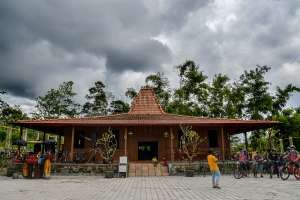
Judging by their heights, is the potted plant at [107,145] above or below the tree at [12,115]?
below

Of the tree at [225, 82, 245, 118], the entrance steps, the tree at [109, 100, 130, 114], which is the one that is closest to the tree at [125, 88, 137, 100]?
the tree at [109, 100, 130, 114]

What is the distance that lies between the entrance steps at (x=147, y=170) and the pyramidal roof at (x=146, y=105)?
7.31 meters

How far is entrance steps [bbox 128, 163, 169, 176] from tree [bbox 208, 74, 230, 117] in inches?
740

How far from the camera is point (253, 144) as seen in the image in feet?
122

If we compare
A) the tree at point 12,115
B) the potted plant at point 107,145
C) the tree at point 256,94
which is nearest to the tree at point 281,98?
the tree at point 256,94

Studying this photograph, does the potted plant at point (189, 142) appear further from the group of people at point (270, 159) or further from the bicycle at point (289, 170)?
the bicycle at point (289, 170)

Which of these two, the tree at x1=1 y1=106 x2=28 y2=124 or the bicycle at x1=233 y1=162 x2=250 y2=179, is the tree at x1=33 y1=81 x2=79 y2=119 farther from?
the bicycle at x1=233 y1=162 x2=250 y2=179

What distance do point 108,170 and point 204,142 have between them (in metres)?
7.98

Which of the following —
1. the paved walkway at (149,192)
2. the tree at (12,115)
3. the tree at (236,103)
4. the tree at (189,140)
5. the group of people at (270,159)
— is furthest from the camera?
the tree at (12,115)

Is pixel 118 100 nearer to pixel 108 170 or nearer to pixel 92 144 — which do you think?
pixel 92 144

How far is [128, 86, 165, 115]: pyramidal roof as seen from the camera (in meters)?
26.2

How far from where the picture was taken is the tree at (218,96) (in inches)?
1438

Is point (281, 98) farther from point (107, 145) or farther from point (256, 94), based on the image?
point (107, 145)

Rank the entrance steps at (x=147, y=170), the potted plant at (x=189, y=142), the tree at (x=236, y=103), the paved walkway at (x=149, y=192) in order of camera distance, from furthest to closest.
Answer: the tree at (x=236, y=103), the entrance steps at (x=147, y=170), the potted plant at (x=189, y=142), the paved walkway at (x=149, y=192)
